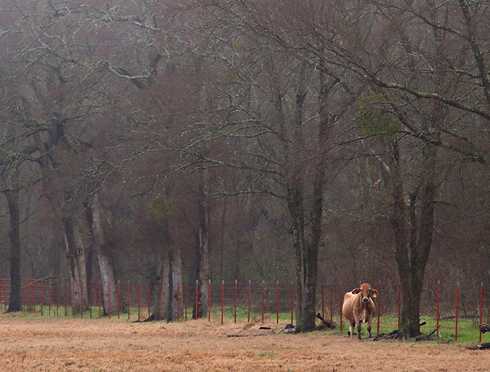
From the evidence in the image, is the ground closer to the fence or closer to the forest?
the fence

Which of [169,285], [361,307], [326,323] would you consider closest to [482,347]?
[361,307]

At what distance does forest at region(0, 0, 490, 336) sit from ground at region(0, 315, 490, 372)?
270 cm

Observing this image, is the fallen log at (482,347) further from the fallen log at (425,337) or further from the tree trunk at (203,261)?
the tree trunk at (203,261)

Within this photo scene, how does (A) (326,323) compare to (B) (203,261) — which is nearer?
(A) (326,323)

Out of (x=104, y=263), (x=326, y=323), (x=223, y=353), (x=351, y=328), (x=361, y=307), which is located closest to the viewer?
(x=223, y=353)

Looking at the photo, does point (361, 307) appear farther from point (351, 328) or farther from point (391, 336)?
point (391, 336)

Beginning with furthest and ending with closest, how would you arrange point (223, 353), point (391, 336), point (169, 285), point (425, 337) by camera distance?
1. point (169, 285)
2. point (391, 336)
3. point (425, 337)
4. point (223, 353)

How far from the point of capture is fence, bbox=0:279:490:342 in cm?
2880

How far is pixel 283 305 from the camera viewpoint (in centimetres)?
4334

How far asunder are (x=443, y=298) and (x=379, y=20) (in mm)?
14147

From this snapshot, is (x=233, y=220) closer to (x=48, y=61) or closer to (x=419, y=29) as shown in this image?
(x=48, y=61)

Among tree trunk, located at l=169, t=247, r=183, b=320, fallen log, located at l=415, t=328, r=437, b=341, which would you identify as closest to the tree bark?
tree trunk, located at l=169, t=247, r=183, b=320

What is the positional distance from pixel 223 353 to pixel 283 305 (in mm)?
22206

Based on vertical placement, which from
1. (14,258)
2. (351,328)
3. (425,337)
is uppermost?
(14,258)
